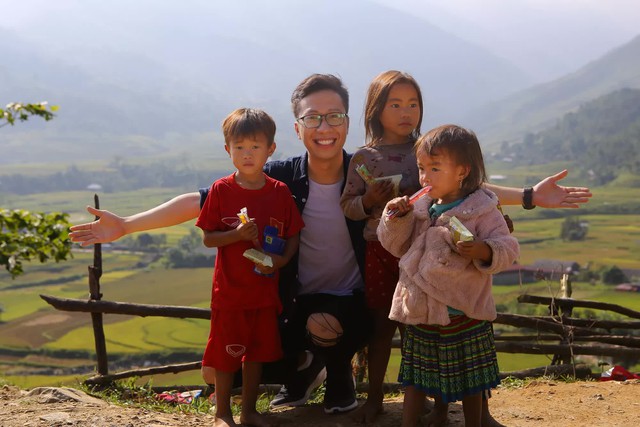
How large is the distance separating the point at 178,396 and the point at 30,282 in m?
43.8

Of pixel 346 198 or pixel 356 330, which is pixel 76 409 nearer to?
pixel 356 330

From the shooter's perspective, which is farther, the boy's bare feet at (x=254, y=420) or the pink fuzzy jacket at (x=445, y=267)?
the boy's bare feet at (x=254, y=420)

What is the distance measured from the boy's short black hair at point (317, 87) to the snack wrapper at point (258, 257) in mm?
964

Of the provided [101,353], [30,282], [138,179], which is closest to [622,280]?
[101,353]

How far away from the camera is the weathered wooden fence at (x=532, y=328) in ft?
18.4

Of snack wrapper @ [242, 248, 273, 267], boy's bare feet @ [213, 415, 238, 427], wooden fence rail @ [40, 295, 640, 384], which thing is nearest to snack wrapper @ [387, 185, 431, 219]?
snack wrapper @ [242, 248, 273, 267]

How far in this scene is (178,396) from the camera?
5195 millimetres

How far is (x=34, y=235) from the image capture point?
16.9 ft

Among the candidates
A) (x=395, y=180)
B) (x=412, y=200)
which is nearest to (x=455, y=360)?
(x=412, y=200)

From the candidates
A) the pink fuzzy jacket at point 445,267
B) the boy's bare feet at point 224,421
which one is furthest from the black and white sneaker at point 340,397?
the pink fuzzy jacket at point 445,267

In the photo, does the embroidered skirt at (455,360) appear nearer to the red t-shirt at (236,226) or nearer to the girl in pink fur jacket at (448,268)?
the girl in pink fur jacket at (448,268)

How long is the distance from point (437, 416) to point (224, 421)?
112 cm

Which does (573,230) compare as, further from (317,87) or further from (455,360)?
(455,360)

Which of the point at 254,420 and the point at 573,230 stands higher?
the point at 254,420
